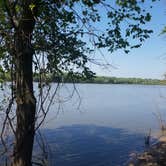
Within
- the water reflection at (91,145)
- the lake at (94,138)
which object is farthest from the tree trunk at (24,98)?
the water reflection at (91,145)

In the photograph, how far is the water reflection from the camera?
50.4ft

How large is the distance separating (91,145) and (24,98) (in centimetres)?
1275

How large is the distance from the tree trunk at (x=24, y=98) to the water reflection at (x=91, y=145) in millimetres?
5832

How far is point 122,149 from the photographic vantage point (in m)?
18.2

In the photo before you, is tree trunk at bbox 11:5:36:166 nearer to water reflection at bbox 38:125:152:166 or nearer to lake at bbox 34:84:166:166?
lake at bbox 34:84:166:166

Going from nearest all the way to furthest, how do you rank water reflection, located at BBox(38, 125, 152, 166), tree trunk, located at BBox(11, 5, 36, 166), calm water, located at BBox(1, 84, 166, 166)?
tree trunk, located at BBox(11, 5, 36, 166)
water reflection, located at BBox(38, 125, 152, 166)
calm water, located at BBox(1, 84, 166, 166)

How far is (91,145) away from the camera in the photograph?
18562 mm

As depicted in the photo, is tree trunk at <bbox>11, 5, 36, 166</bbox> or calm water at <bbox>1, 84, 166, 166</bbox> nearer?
tree trunk at <bbox>11, 5, 36, 166</bbox>

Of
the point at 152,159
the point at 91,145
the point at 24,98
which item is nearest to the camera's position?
the point at 24,98

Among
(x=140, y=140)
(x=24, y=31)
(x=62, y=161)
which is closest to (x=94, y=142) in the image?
(x=140, y=140)

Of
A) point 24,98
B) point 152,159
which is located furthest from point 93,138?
point 24,98

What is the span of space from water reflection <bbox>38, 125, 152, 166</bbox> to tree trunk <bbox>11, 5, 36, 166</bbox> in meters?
5.83

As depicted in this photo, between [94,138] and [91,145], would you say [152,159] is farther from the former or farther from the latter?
[94,138]

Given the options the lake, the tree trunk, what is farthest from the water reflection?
the tree trunk
